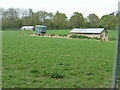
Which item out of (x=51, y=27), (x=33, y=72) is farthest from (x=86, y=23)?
(x=33, y=72)

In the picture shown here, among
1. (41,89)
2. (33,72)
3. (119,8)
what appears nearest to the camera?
(119,8)

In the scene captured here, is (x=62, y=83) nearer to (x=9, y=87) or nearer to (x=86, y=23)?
(x=9, y=87)

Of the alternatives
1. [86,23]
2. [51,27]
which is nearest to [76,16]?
[86,23]

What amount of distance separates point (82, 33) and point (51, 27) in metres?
20.7

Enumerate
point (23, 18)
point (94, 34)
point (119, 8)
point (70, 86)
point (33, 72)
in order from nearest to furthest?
point (119, 8)
point (70, 86)
point (33, 72)
point (94, 34)
point (23, 18)

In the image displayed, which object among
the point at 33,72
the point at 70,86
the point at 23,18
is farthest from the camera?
the point at 23,18

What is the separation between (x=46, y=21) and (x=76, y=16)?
31.4 ft

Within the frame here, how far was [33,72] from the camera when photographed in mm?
7438

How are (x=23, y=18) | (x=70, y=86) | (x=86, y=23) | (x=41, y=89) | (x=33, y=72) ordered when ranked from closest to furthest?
(x=41, y=89) < (x=70, y=86) < (x=33, y=72) < (x=86, y=23) < (x=23, y=18)

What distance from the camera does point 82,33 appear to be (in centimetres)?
4988

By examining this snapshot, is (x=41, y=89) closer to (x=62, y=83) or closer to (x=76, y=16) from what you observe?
Answer: (x=62, y=83)

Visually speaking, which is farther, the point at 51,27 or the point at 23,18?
the point at 23,18

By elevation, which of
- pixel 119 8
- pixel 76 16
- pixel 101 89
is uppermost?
pixel 76 16

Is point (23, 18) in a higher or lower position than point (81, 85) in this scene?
higher
